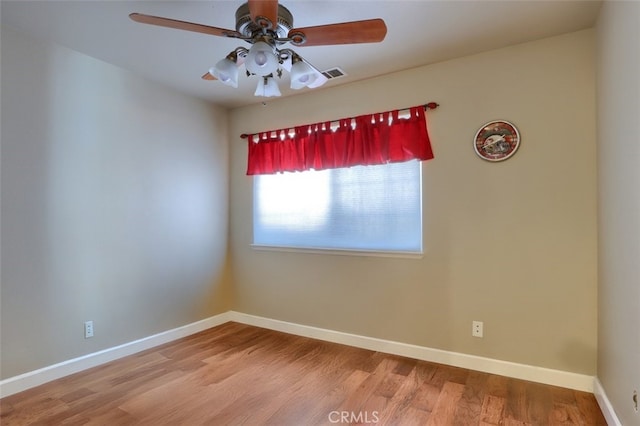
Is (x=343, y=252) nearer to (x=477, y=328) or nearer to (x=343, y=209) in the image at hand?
(x=343, y=209)

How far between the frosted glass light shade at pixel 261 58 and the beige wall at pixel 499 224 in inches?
61.0

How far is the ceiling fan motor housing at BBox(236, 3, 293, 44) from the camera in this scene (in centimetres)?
155

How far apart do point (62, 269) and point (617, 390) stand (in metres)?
3.60

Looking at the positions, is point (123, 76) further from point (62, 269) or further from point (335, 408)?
point (335, 408)

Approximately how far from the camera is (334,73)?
2869mm

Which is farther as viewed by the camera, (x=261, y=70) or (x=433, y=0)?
(x=433, y=0)

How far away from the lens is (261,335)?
3.35 meters

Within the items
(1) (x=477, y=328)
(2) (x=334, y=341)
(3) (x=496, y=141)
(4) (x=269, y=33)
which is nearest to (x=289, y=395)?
(2) (x=334, y=341)

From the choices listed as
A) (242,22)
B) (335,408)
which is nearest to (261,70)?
(242,22)

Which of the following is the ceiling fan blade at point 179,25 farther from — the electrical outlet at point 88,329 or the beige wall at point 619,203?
the electrical outlet at point 88,329

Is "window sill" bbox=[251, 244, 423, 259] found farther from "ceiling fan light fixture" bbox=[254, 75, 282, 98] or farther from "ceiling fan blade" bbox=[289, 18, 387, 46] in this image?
"ceiling fan blade" bbox=[289, 18, 387, 46]

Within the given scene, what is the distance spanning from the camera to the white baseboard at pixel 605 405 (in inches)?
69.5

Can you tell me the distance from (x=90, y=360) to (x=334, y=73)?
307cm

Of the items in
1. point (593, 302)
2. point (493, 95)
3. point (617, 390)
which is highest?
point (493, 95)
